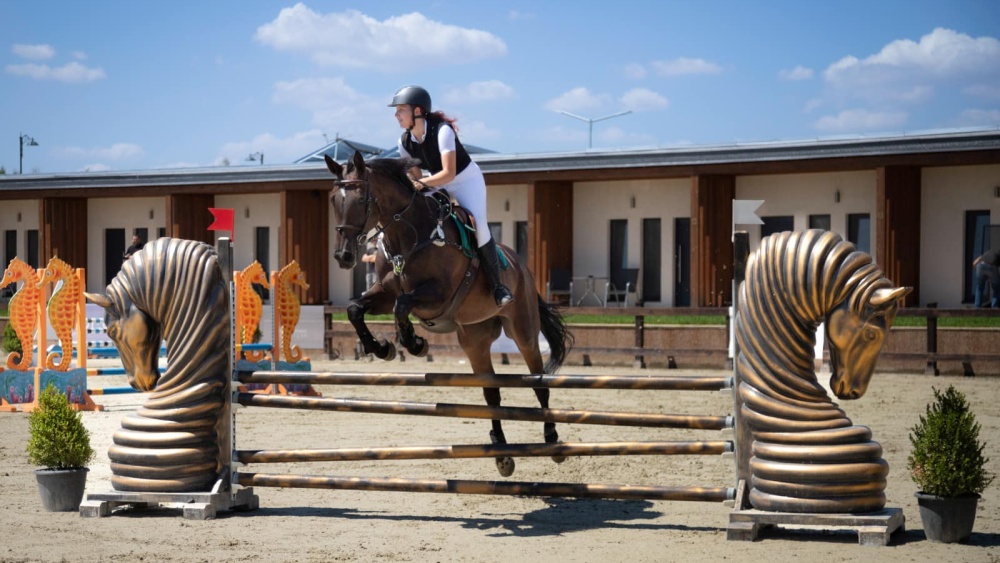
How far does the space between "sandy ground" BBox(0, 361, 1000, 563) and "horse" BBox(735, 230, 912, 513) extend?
0.27m

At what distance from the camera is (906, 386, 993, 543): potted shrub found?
4.90 metres

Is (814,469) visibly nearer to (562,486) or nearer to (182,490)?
(562,486)

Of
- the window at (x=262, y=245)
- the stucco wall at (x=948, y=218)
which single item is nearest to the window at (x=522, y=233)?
the window at (x=262, y=245)

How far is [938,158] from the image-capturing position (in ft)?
59.4

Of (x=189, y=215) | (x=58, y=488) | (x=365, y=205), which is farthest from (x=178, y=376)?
(x=189, y=215)

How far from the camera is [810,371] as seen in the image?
16.4 feet

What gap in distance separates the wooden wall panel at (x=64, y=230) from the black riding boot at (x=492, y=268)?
21.9 m

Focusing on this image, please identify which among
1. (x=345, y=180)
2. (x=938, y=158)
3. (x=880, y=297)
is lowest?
(x=880, y=297)

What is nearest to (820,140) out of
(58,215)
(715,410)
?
(715,410)

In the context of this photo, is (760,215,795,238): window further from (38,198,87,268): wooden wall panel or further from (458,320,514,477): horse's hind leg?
(38,198,87,268): wooden wall panel

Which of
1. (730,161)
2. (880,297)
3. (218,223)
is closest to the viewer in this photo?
(880,297)

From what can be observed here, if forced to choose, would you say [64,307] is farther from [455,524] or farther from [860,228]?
[860,228]

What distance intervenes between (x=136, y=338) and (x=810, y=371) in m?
3.50

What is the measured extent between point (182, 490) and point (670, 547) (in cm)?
260
